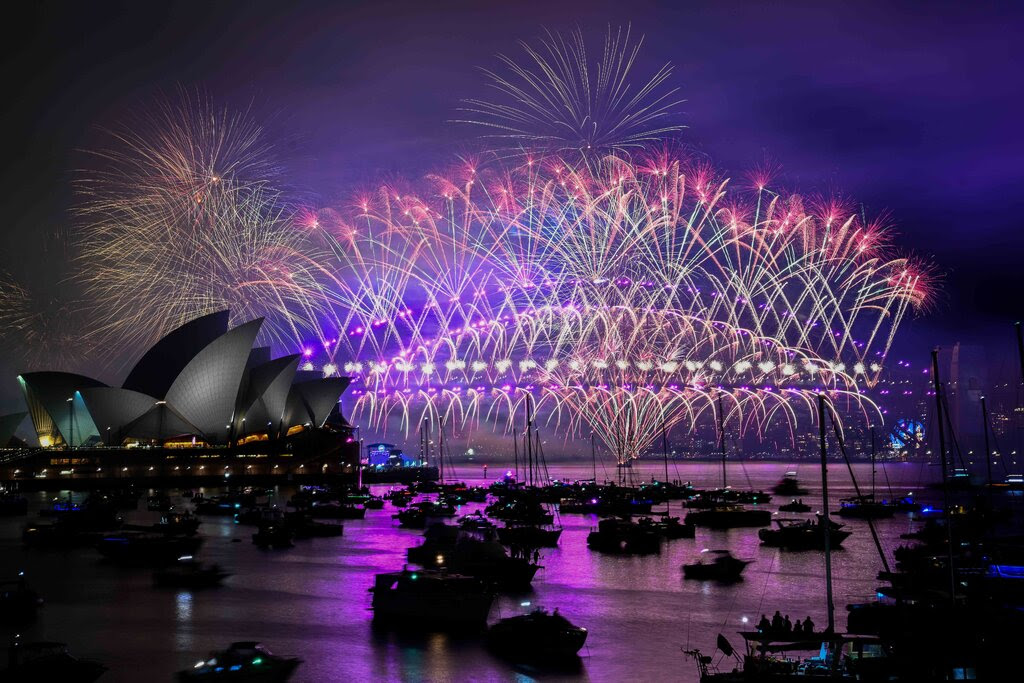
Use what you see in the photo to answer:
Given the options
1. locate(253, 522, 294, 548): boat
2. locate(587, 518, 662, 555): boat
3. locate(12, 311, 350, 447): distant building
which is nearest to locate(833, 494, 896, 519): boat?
locate(587, 518, 662, 555): boat

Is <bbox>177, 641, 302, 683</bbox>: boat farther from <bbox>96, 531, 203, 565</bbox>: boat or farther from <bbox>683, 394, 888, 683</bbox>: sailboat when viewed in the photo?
<bbox>96, 531, 203, 565</bbox>: boat

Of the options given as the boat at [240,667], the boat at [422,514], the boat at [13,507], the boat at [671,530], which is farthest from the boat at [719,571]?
the boat at [13,507]

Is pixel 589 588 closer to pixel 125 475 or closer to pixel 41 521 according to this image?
pixel 41 521

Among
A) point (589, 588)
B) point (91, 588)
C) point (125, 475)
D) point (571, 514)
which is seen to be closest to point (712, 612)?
point (589, 588)

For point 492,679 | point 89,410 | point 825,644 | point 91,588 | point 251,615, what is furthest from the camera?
point 89,410

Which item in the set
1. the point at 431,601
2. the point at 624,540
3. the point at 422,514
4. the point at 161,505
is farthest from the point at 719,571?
the point at 161,505

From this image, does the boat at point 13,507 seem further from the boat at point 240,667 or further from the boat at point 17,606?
the boat at point 240,667
